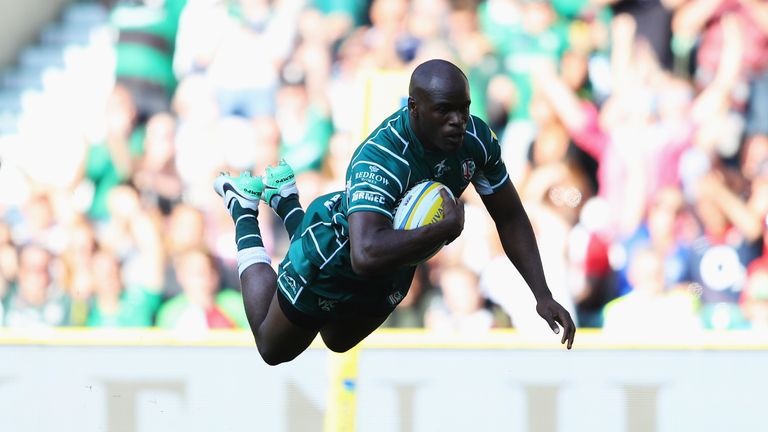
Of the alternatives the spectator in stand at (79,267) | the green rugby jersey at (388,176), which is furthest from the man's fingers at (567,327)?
the spectator in stand at (79,267)

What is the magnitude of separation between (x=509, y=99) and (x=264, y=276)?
2.82 metres

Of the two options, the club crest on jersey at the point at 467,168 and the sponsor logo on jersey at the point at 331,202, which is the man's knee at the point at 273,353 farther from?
the club crest on jersey at the point at 467,168

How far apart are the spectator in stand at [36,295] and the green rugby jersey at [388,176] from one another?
9.37 ft

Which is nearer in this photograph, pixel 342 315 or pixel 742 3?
pixel 342 315

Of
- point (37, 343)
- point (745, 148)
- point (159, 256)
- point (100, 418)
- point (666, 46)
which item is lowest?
point (100, 418)

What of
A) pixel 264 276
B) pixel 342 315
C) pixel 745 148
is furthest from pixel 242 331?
pixel 745 148

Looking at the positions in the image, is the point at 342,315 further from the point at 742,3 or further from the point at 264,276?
the point at 742,3

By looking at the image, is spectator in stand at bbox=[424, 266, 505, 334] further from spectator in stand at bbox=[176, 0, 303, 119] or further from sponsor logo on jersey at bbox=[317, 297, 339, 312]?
sponsor logo on jersey at bbox=[317, 297, 339, 312]

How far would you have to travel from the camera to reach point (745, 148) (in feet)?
22.5

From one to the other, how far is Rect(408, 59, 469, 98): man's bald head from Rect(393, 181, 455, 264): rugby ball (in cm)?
34

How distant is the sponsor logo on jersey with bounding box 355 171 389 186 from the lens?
12.3 ft

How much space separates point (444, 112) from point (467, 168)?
1.45ft

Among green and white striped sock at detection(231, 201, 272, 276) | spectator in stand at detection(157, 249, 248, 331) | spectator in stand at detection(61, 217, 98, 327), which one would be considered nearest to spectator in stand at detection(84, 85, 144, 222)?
spectator in stand at detection(61, 217, 98, 327)

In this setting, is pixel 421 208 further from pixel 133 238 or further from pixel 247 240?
pixel 133 238
